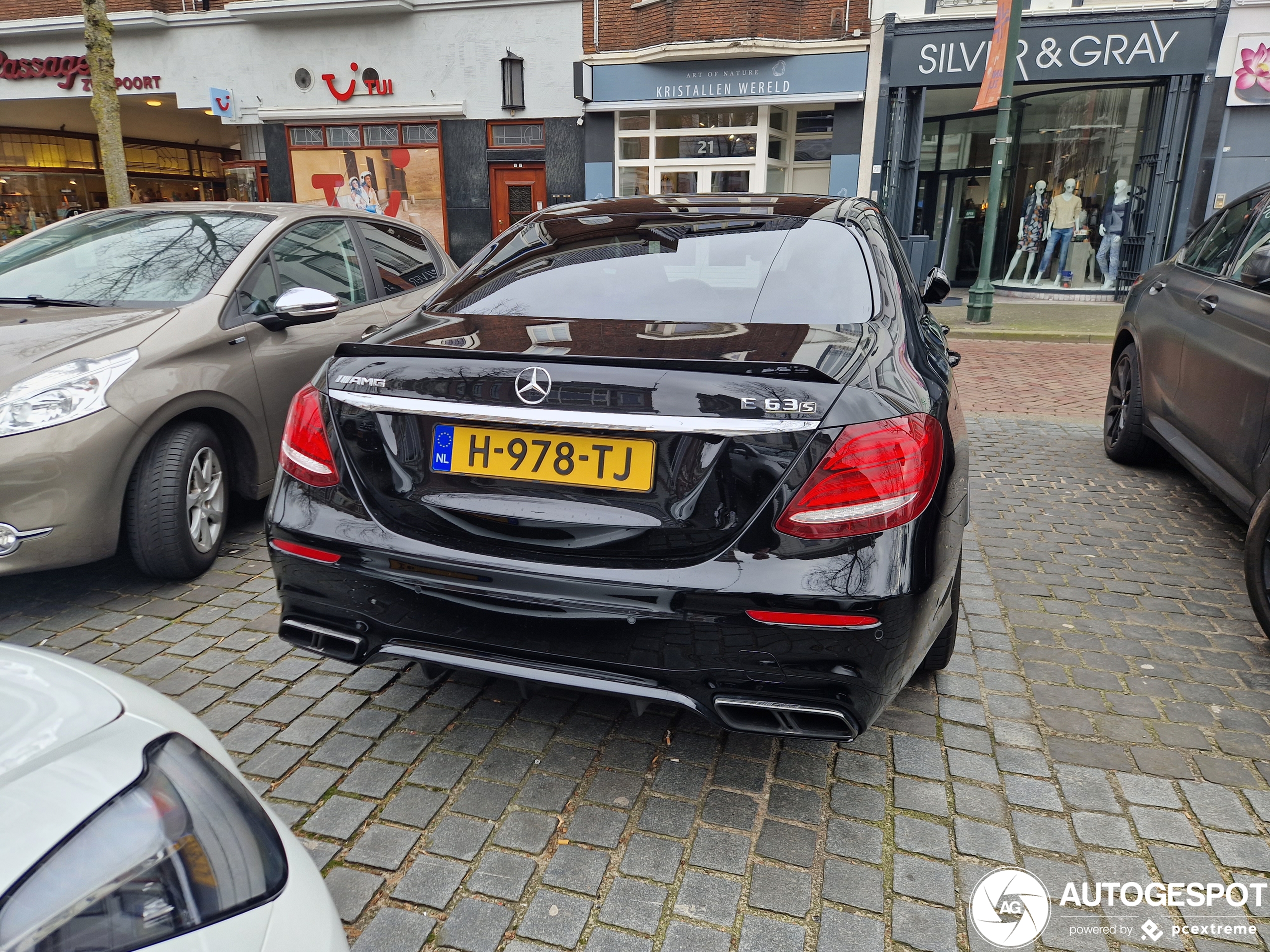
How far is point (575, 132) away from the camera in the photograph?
57.0ft

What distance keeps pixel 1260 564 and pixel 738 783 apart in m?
2.21

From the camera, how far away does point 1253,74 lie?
1424 centimetres

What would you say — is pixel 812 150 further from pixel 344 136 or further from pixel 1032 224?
pixel 344 136

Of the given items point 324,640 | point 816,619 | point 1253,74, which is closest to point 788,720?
point 816,619

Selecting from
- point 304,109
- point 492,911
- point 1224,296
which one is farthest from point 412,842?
point 304,109

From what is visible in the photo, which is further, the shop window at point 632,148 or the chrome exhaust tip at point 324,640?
the shop window at point 632,148

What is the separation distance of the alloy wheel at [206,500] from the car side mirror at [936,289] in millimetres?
3275

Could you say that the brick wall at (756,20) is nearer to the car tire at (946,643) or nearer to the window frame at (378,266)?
the window frame at (378,266)

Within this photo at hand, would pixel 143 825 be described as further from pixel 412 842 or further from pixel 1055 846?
pixel 1055 846

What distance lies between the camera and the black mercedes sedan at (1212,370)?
11.8ft

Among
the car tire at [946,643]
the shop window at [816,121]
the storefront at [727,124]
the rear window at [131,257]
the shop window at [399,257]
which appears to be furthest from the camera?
the shop window at [816,121]

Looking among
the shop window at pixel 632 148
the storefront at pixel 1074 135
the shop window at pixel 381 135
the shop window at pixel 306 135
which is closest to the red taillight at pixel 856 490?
the storefront at pixel 1074 135

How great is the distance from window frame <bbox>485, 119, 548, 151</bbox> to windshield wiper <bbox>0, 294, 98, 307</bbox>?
14.9 metres

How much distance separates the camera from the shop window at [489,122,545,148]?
57.7ft
